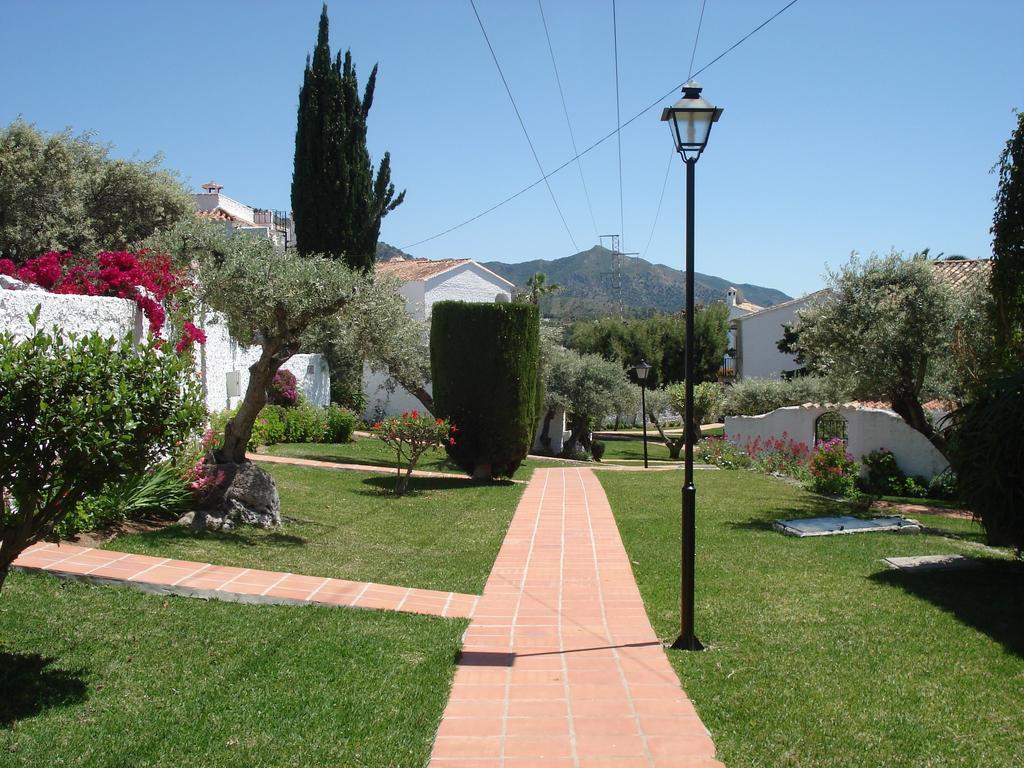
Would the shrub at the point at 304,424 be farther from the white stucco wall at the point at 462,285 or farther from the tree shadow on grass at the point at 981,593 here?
the tree shadow on grass at the point at 981,593

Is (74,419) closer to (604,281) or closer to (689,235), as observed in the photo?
(689,235)

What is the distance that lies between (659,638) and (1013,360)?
20.1ft

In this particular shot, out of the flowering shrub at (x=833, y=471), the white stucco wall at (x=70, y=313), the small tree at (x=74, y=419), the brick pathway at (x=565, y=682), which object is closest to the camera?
the small tree at (x=74, y=419)

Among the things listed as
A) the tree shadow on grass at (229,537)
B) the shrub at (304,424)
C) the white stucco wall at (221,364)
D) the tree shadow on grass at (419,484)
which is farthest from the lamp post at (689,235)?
the shrub at (304,424)

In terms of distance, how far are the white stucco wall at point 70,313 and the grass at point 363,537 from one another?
2.32 meters

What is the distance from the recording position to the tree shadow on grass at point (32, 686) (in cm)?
420

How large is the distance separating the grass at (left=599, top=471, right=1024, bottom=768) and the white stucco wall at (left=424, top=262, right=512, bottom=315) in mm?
28253

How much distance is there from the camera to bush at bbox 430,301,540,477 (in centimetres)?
1578

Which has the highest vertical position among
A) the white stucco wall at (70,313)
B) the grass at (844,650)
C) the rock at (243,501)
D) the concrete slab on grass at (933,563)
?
the white stucco wall at (70,313)

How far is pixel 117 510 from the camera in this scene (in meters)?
8.11

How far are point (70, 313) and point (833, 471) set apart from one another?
40.0 ft

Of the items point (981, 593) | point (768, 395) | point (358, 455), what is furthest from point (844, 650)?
point (768, 395)

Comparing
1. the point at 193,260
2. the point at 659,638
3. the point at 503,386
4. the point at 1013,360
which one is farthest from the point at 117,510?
the point at 1013,360

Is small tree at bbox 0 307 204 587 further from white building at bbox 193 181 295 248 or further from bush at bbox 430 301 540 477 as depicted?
white building at bbox 193 181 295 248
